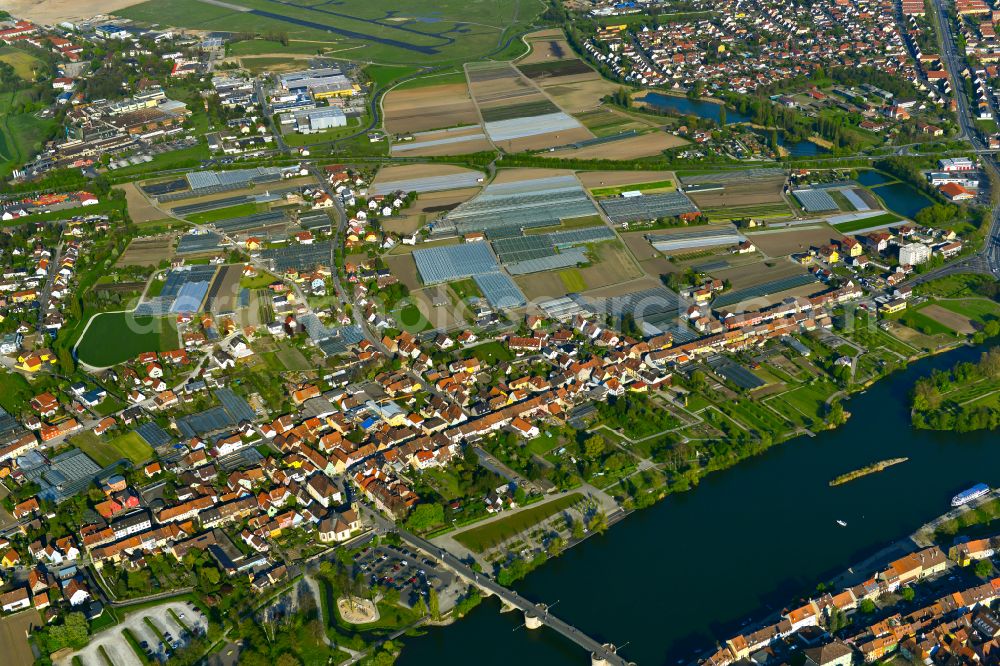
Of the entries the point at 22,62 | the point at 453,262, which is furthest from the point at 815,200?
the point at 22,62

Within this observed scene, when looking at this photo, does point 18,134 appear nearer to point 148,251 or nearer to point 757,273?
point 148,251

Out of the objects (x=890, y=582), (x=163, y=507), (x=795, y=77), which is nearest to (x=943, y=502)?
(x=890, y=582)

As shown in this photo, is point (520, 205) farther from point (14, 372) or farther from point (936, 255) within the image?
point (14, 372)

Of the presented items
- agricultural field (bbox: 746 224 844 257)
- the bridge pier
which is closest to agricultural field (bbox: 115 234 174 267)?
agricultural field (bbox: 746 224 844 257)

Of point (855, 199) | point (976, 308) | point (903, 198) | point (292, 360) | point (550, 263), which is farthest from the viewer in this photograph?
point (903, 198)

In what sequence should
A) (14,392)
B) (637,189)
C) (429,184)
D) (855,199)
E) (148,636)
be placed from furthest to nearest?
(429,184) < (637,189) < (855,199) < (14,392) < (148,636)

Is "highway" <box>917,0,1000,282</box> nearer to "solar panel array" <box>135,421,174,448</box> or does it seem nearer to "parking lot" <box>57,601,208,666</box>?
"solar panel array" <box>135,421,174,448</box>

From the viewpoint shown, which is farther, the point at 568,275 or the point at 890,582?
the point at 568,275

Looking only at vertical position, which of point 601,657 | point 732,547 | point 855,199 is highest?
point 855,199

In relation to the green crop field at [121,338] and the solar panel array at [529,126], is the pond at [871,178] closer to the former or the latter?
the solar panel array at [529,126]
